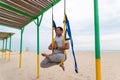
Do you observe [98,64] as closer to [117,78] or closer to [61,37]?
[61,37]

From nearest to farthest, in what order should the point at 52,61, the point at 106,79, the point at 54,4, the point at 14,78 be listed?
the point at 52,61
the point at 54,4
the point at 106,79
the point at 14,78

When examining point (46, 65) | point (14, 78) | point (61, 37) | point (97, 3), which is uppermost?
point (97, 3)

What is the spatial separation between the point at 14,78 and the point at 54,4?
3.84 m

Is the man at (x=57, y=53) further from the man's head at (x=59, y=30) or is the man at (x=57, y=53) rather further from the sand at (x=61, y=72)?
the sand at (x=61, y=72)

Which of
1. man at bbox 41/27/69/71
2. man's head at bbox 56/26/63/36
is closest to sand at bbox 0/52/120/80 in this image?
man at bbox 41/27/69/71

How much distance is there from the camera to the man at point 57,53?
5.09 metres

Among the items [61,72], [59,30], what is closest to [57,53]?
[59,30]

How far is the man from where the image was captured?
5090 mm

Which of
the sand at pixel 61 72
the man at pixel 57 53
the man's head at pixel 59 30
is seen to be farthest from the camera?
the sand at pixel 61 72

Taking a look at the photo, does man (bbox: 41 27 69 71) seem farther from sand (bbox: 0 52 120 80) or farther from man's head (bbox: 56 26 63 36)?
sand (bbox: 0 52 120 80)

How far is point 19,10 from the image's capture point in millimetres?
7504

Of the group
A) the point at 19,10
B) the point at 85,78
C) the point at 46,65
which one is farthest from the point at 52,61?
the point at 19,10

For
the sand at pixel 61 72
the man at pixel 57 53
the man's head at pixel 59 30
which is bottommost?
the sand at pixel 61 72

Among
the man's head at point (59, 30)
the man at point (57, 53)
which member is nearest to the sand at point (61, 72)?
the man at point (57, 53)
